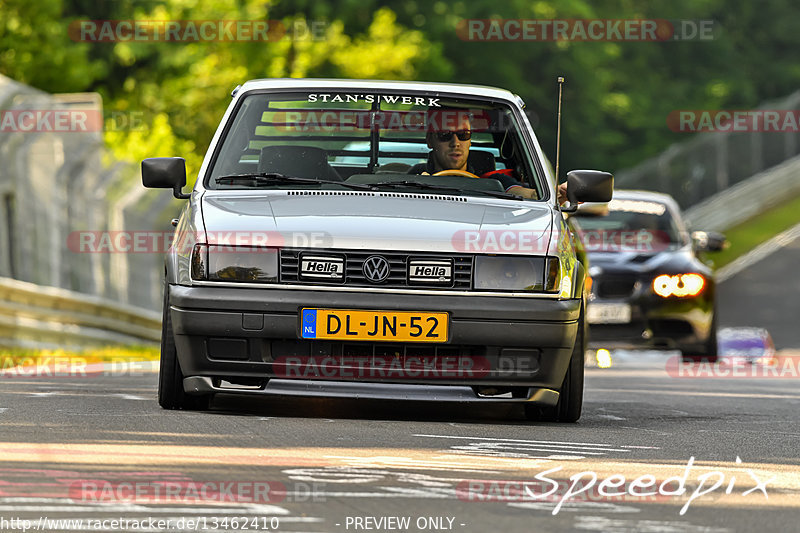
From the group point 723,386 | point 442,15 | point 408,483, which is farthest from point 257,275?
point 442,15

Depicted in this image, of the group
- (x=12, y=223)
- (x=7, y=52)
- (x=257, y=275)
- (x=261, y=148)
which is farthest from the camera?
(x=7, y=52)

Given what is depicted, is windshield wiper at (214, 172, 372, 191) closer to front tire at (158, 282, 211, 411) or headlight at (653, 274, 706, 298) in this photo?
front tire at (158, 282, 211, 411)

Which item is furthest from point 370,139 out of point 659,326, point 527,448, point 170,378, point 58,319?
point 58,319

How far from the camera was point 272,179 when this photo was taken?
31.0 ft

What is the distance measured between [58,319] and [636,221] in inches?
227

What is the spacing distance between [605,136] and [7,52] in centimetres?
2274

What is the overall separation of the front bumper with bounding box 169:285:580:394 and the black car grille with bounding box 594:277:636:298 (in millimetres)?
8643

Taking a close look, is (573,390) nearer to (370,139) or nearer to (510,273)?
(510,273)

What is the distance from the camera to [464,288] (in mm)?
8602

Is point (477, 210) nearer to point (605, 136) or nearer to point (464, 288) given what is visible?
point (464, 288)

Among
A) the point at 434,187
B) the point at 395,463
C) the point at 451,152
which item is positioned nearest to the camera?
the point at 395,463

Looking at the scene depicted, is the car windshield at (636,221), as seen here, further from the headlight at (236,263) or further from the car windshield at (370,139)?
the headlight at (236,263)

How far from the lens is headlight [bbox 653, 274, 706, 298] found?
17.1m

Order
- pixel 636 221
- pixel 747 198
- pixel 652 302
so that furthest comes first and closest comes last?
pixel 747 198 < pixel 636 221 < pixel 652 302
